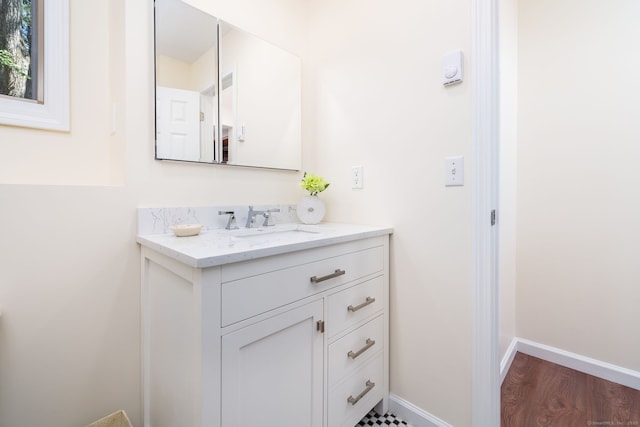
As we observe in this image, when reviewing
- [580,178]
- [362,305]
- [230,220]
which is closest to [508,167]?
[580,178]

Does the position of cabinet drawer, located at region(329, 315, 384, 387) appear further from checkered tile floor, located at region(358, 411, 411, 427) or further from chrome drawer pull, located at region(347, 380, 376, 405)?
checkered tile floor, located at region(358, 411, 411, 427)

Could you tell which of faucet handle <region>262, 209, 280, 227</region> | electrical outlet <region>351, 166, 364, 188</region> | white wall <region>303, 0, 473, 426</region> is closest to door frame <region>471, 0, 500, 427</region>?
white wall <region>303, 0, 473, 426</region>

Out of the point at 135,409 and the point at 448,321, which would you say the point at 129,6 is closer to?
the point at 135,409

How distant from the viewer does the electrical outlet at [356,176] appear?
1533mm

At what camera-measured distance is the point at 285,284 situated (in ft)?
3.00

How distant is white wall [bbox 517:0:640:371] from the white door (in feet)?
6.85

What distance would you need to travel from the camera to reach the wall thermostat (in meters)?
1.14

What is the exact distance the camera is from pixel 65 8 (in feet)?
3.71

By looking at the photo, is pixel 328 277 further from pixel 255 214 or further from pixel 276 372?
pixel 255 214

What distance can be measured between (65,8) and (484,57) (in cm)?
170

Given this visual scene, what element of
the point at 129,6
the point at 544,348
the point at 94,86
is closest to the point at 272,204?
the point at 94,86

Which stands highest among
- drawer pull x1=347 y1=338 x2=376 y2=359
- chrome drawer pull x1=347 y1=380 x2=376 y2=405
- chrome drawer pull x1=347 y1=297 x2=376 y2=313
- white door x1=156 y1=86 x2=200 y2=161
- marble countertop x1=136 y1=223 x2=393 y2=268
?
white door x1=156 y1=86 x2=200 y2=161

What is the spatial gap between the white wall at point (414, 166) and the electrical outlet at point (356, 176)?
0.03 meters

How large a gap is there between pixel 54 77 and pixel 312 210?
1.26m
